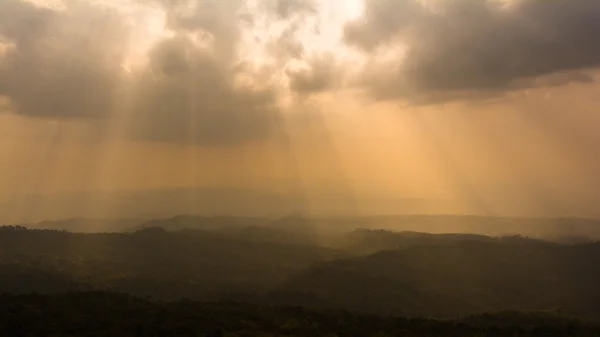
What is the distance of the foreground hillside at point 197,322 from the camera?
3061 inches

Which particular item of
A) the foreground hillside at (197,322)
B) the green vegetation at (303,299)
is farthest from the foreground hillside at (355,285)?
the foreground hillside at (197,322)

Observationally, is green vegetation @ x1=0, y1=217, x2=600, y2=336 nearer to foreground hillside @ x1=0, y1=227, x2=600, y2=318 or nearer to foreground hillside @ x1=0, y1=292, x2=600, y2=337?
foreground hillside @ x1=0, y1=292, x2=600, y2=337

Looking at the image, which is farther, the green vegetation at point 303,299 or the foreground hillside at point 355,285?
the foreground hillside at point 355,285

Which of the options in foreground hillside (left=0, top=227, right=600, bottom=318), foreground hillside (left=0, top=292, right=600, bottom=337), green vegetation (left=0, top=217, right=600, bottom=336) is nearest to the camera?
foreground hillside (left=0, top=292, right=600, bottom=337)

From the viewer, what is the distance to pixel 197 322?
82812 mm

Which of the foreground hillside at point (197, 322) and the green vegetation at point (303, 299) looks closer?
the foreground hillside at point (197, 322)

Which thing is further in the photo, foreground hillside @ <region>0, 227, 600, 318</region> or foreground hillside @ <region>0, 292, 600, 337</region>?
foreground hillside @ <region>0, 227, 600, 318</region>

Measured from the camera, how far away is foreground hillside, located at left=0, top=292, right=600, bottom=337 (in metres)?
77.8

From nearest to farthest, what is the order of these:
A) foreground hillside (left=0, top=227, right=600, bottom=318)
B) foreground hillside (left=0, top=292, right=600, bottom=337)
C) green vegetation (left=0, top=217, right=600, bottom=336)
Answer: foreground hillside (left=0, top=292, right=600, bottom=337), green vegetation (left=0, top=217, right=600, bottom=336), foreground hillside (left=0, top=227, right=600, bottom=318)

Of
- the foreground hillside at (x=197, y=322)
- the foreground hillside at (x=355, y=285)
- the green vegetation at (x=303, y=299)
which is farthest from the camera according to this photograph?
the foreground hillside at (x=355, y=285)

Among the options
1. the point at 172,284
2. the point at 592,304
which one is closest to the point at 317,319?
the point at 172,284

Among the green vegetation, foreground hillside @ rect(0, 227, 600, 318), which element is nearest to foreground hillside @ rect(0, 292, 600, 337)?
the green vegetation

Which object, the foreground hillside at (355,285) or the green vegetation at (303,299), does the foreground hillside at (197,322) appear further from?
the foreground hillside at (355,285)

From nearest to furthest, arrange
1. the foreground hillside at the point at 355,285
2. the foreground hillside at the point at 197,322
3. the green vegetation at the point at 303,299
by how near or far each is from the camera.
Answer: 1. the foreground hillside at the point at 197,322
2. the green vegetation at the point at 303,299
3. the foreground hillside at the point at 355,285
